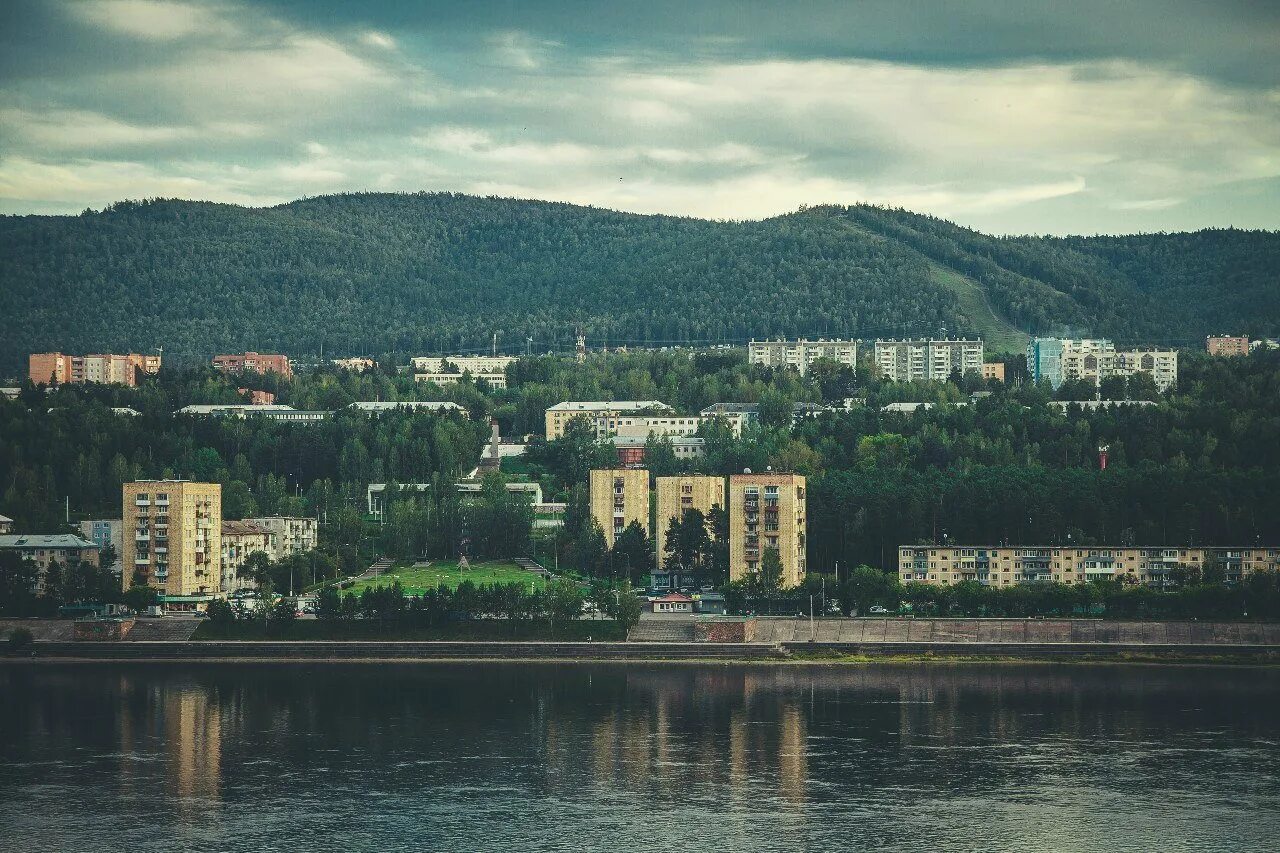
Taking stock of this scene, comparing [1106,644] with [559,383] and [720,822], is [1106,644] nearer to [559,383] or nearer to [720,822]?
[720,822]

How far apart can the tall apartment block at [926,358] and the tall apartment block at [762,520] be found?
258 feet

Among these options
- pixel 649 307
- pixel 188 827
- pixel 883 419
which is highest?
pixel 649 307

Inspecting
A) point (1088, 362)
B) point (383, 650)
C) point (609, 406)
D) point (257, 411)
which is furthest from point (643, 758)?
point (1088, 362)

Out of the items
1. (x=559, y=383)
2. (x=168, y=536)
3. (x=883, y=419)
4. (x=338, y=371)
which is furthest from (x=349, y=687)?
(x=338, y=371)

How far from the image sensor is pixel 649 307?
190625 millimetres

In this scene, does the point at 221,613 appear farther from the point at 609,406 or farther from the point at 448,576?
the point at 609,406

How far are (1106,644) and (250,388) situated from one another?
8540cm

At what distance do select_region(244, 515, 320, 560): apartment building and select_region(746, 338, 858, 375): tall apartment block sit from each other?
75.0 m

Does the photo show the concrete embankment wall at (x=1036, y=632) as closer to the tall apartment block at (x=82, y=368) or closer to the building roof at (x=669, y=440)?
the building roof at (x=669, y=440)

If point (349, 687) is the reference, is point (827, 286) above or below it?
above

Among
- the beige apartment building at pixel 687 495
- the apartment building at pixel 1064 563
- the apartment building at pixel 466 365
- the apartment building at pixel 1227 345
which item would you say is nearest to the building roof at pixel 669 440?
the beige apartment building at pixel 687 495

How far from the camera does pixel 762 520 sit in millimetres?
81562

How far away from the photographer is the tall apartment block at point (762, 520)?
267 ft

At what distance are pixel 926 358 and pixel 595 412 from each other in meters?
41.4
